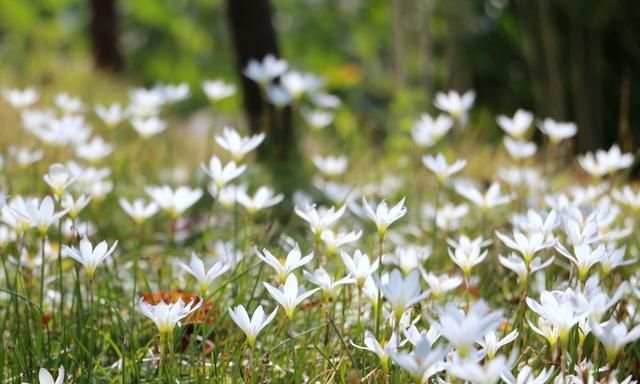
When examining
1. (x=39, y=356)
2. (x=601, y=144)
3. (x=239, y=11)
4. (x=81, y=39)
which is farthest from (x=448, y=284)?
(x=81, y=39)

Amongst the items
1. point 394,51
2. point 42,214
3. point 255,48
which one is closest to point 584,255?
point 42,214

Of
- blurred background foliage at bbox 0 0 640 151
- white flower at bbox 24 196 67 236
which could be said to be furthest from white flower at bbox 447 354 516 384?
blurred background foliage at bbox 0 0 640 151

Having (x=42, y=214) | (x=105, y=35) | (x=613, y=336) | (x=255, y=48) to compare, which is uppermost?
(x=105, y=35)

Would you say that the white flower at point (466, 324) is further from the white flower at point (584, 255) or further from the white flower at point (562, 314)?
the white flower at point (584, 255)

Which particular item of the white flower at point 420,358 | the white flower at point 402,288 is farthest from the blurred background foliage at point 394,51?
the white flower at point 420,358

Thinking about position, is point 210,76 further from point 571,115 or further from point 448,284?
point 448,284

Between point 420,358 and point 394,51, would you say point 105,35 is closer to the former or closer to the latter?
point 394,51
